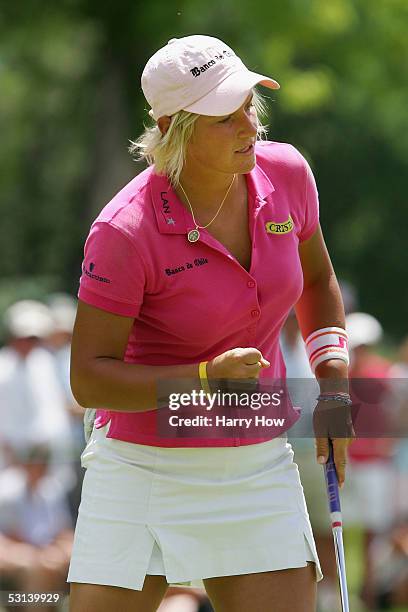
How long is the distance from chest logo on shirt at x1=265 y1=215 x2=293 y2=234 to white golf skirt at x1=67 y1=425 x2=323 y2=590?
607 mm

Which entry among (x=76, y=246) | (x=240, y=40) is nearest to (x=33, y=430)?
(x=240, y=40)

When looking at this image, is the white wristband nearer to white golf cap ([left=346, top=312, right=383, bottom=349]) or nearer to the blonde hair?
the blonde hair

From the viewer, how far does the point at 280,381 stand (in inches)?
141

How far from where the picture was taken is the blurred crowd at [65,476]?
711 centimetres

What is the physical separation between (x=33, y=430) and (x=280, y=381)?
4902mm

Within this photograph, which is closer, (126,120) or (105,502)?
(105,502)

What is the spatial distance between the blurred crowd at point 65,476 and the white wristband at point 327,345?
3089mm

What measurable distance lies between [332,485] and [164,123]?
1.16 m

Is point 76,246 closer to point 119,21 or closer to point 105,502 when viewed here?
point 119,21

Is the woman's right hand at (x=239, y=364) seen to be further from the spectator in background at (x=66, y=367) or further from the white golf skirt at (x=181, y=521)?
the spectator in background at (x=66, y=367)

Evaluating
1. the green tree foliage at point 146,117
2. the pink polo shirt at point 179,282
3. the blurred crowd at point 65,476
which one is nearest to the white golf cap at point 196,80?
the pink polo shirt at point 179,282

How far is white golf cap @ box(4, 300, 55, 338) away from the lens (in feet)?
29.6

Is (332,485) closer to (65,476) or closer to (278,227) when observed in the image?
(278,227)

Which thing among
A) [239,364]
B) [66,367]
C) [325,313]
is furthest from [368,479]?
[239,364]
